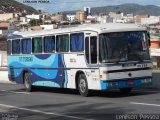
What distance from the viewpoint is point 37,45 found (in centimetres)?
2533

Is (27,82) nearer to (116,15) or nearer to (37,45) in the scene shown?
(37,45)

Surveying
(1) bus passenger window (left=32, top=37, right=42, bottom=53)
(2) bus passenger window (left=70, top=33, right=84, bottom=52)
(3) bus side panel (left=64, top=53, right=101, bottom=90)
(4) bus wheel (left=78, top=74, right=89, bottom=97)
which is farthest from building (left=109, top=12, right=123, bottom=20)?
(4) bus wheel (left=78, top=74, right=89, bottom=97)

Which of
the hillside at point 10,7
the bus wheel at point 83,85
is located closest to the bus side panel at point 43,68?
the bus wheel at point 83,85

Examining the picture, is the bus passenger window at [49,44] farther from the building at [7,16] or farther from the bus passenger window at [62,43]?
the building at [7,16]

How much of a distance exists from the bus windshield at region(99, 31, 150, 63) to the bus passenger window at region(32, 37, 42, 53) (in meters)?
5.68

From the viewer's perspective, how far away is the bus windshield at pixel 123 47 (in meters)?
19.8

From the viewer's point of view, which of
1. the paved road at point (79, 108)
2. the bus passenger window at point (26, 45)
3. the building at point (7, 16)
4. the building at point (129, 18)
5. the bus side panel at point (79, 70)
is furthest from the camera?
the building at point (7, 16)

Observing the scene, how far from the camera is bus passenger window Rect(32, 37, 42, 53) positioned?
25016mm

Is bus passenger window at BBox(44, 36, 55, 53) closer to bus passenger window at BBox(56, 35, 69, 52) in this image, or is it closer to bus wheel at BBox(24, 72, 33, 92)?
bus passenger window at BBox(56, 35, 69, 52)

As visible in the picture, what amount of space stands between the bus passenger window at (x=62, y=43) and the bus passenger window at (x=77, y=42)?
19.7 inches

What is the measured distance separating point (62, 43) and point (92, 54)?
A: 282 cm

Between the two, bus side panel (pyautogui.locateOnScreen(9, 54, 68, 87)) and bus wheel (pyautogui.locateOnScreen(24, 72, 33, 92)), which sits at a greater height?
bus side panel (pyautogui.locateOnScreen(9, 54, 68, 87))

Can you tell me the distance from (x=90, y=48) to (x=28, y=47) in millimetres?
6490

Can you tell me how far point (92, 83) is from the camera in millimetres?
20234
